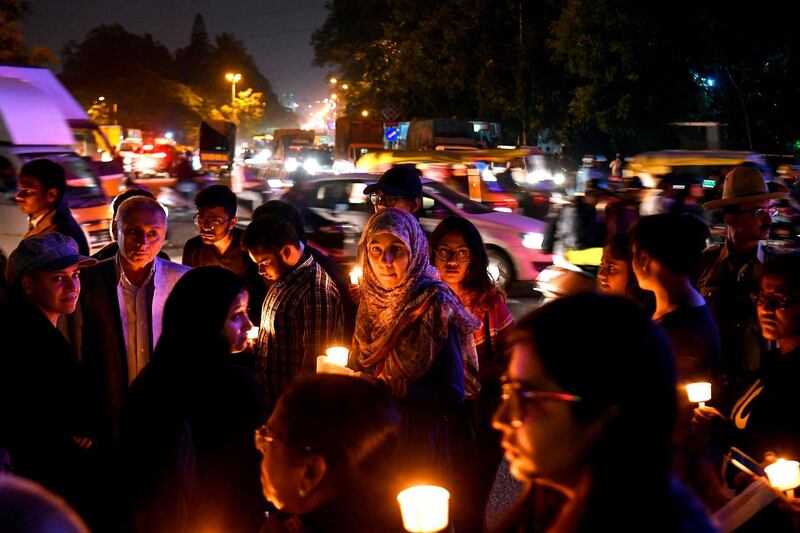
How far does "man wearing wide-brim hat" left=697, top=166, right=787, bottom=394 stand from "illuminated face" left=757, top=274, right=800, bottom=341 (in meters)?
0.85

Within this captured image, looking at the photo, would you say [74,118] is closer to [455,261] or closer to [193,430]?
[455,261]

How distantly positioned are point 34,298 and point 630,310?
117 inches

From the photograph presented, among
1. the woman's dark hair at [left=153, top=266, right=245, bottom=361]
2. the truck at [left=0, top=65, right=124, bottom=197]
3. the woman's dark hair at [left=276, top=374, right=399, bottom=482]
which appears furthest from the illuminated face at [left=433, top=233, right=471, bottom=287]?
the truck at [left=0, top=65, right=124, bottom=197]

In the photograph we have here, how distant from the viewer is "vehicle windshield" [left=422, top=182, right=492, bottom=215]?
42.2 feet

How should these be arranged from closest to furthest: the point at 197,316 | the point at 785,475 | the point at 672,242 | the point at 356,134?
the point at 785,475 → the point at 197,316 → the point at 672,242 → the point at 356,134

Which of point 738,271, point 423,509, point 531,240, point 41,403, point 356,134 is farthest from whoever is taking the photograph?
point 356,134

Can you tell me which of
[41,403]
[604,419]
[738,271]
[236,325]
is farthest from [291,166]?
[604,419]

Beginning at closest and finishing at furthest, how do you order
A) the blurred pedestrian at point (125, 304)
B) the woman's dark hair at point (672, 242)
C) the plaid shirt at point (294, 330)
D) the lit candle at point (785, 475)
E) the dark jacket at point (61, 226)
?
the lit candle at point (785, 475), the woman's dark hair at point (672, 242), the plaid shirt at point (294, 330), the blurred pedestrian at point (125, 304), the dark jacket at point (61, 226)

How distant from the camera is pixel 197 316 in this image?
2822 millimetres

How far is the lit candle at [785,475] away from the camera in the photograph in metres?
2.56

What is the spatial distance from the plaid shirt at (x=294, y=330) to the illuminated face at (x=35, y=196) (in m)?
2.34

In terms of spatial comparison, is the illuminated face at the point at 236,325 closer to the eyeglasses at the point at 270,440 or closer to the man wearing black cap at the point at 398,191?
the eyeglasses at the point at 270,440

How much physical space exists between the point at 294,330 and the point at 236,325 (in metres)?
1.05

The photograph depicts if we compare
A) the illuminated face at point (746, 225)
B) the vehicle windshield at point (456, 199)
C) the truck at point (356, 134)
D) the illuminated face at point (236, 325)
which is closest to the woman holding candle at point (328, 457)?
the illuminated face at point (236, 325)
